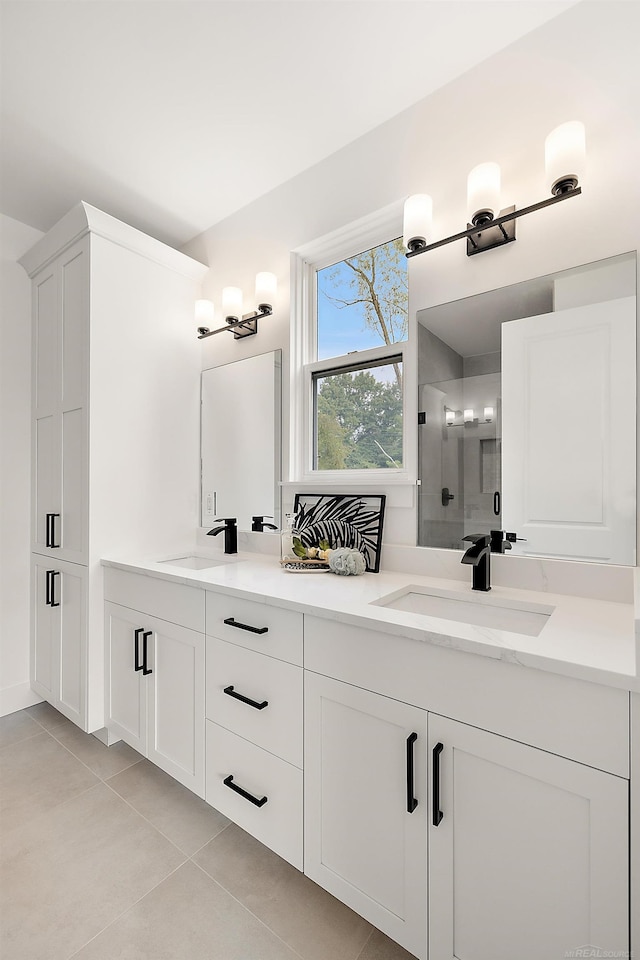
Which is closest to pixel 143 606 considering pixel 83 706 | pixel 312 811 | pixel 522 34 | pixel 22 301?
pixel 83 706

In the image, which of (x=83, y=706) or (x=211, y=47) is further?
(x=83, y=706)

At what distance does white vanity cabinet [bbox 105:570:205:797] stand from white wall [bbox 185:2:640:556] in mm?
859

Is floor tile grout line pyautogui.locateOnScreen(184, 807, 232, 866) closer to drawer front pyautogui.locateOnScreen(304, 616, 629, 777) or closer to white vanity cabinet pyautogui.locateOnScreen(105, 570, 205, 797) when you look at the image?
white vanity cabinet pyautogui.locateOnScreen(105, 570, 205, 797)

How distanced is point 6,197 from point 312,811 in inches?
118

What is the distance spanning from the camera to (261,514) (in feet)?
7.16

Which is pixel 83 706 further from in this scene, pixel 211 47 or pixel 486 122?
pixel 486 122

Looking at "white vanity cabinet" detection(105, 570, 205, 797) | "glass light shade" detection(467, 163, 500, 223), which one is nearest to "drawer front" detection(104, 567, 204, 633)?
"white vanity cabinet" detection(105, 570, 205, 797)

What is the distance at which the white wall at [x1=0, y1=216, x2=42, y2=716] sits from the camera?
233cm

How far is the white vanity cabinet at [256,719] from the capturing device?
1.25m

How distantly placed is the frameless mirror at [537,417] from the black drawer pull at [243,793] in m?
0.97

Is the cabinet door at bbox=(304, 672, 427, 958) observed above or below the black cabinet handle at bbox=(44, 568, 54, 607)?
below

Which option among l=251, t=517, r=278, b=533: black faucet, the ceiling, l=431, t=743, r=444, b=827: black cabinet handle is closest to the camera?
l=431, t=743, r=444, b=827: black cabinet handle

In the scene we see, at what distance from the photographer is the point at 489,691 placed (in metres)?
0.91

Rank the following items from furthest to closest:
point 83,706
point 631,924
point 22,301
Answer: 1. point 22,301
2. point 83,706
3. point 631,924
